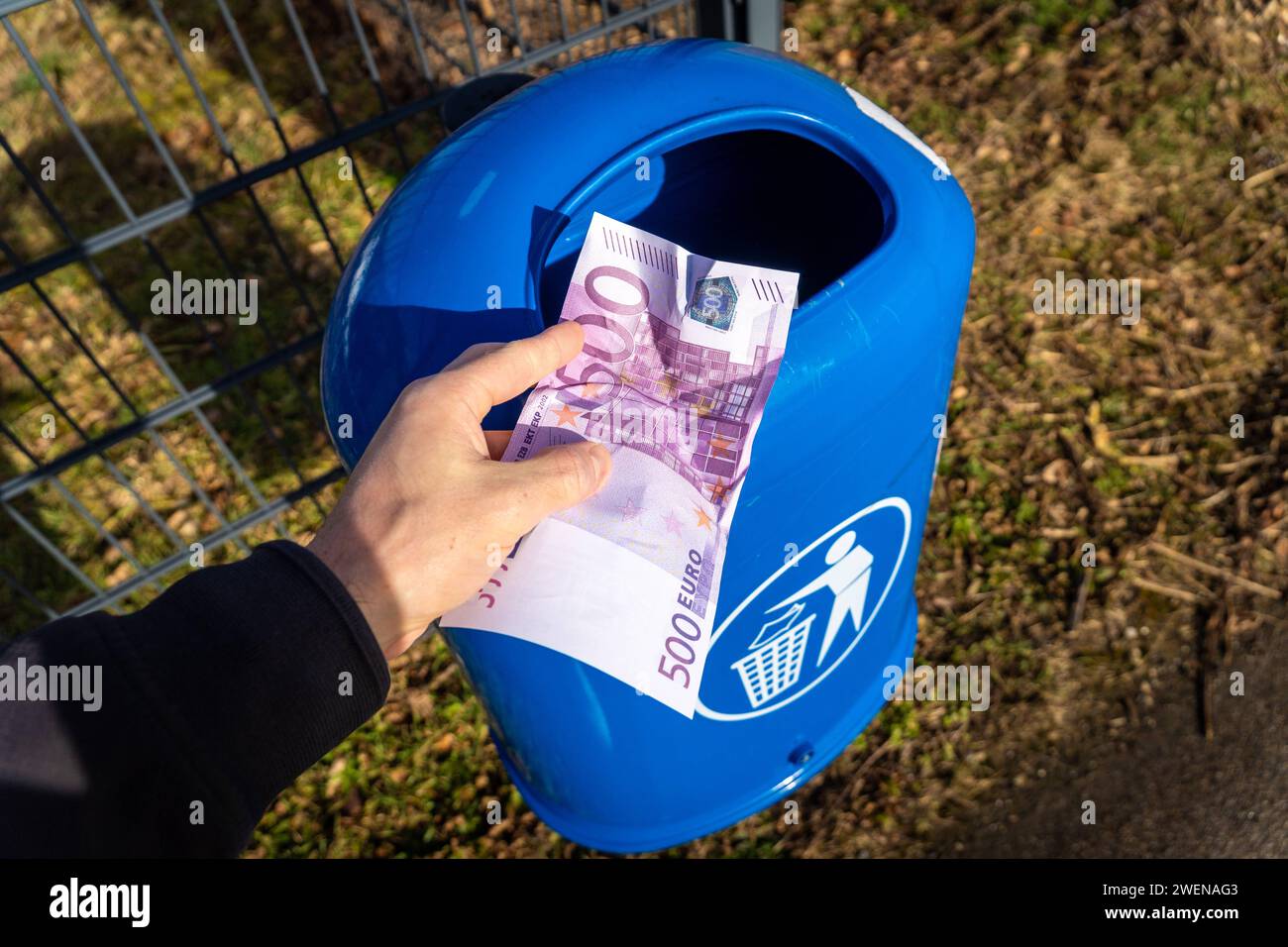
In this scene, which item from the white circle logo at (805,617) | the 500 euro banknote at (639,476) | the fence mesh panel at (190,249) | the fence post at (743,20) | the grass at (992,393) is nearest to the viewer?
the 500 euro banknote at (639,476)

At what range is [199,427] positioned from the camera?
3.15 m

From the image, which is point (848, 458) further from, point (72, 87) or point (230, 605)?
point (72, 87)

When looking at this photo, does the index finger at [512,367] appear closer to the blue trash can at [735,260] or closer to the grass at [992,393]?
the blue trash can at [735,260]

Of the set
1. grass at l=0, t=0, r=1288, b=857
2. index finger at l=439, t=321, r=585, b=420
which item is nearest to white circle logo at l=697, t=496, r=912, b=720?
index finger at l=439, t=321, r=585, b=420

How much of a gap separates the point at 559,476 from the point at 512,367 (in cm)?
15

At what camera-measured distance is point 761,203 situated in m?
1.70

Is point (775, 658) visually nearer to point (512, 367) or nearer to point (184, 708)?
point (512, 367)

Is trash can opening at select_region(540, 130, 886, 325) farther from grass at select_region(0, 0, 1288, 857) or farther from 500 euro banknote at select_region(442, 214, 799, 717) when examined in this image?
grass at select_region(0, 0, 1288, 857)

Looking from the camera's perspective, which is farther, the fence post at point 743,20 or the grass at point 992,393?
the fence post at point 743,20

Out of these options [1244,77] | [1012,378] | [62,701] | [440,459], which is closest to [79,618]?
[62,701]

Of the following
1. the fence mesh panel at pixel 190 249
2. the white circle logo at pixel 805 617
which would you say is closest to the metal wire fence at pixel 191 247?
the fence mesh panel at pixel 190 249

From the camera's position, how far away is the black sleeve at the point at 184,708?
3.53ft

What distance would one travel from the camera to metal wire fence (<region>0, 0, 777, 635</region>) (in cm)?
259
